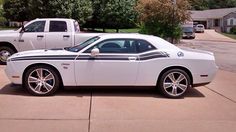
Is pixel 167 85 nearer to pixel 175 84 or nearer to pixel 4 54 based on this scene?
pixel 175 84

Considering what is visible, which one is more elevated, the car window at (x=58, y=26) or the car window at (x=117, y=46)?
the car window at (x=58, y=26)

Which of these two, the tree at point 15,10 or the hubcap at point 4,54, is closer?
the hubcap at point 4,54

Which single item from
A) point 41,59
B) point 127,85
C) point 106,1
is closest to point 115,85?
point 127,85

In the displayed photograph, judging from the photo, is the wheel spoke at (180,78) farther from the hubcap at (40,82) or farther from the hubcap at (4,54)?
the hubcap at (4,54)

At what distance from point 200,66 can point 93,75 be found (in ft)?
7.90

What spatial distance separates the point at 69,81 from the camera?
870 cm

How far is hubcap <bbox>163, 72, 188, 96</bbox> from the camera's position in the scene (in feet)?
29.0

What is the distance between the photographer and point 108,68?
340 inches

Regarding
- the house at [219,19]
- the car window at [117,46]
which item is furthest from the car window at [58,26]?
the house at [219,19]

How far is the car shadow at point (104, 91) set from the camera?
891cm

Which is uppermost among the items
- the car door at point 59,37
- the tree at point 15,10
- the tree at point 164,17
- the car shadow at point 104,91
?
the tree at point 15,10

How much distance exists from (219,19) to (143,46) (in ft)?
273

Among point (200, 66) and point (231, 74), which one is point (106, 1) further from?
point (200, 66)

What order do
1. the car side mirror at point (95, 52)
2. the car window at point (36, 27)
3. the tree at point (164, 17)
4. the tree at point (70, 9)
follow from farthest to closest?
the tree at point (70, 9) → the tree at point (164, 17) → the car window at point (36, 27) → the car side mirror at point (95, 52)
